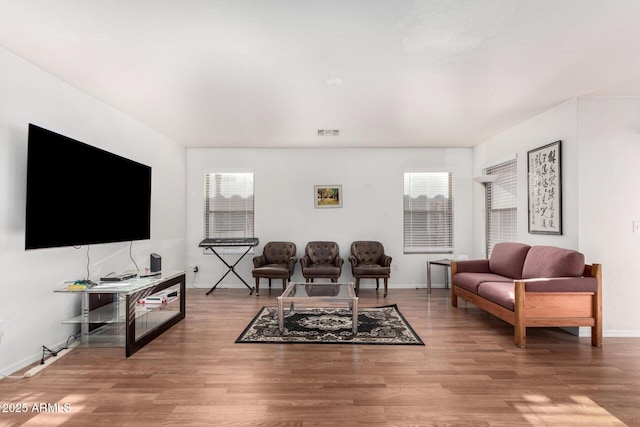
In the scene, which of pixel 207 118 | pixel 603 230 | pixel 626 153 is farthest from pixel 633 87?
pixel 207 118

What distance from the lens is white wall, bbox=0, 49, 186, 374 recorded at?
275 centimetres

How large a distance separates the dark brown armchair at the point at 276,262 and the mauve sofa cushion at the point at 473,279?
2538 millimetres

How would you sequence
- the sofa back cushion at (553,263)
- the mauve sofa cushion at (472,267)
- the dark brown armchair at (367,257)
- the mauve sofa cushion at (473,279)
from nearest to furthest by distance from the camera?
the sofa back cushion at (553,263) → the mauve sofa cushion at (473,279) → the mauve sofa cushion at (472,267) → the dark brown armchair at (367,257)

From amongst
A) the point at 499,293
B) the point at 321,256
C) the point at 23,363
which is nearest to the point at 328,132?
the point at 321,256

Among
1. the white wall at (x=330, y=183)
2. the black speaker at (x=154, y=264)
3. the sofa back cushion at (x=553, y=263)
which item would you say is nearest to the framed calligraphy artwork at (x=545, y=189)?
the sofa back cushion at (x=553, y=263)

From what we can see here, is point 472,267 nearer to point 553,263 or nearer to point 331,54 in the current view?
point 553,263

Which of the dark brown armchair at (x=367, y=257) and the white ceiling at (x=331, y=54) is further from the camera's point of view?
the dark brown armchair at (x=367, y=257)

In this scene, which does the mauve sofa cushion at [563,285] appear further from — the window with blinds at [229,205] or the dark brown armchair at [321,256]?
the window with blinds at [229,205]

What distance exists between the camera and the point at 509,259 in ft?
14.8

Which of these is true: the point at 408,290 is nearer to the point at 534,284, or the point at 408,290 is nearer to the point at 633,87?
the point at 534,284

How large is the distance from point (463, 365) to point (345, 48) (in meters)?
2.70

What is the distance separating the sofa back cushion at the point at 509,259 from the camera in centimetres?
436

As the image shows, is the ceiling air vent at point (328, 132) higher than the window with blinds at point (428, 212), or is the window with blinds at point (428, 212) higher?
the ceiling air vent at point (328, 132)

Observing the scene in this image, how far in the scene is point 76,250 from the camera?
348cm
